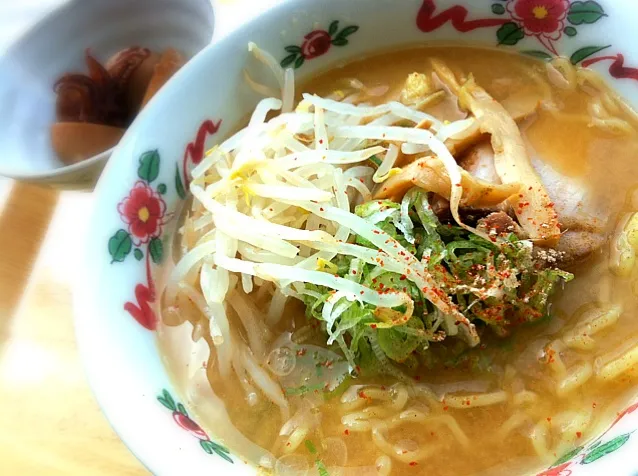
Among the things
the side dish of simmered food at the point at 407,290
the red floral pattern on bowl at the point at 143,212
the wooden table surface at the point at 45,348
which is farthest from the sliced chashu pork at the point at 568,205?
the wooden table surface at the point at 45,348

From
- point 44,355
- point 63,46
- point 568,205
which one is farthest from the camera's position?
point 63,46

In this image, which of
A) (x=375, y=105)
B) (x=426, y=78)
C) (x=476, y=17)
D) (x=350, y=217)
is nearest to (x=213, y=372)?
(x=350, y=217)

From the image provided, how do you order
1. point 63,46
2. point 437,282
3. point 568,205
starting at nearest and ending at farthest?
1. point 437,282
2. point 568,205
3. point 63,46

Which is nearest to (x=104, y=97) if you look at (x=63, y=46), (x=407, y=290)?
(x=63, y=46)

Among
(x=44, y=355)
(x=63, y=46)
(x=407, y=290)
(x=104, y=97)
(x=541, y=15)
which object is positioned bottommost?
(x=44, y=355)

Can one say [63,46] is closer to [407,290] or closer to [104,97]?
[104,97]

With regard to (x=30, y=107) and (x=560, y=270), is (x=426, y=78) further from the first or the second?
(x=30, y=107)
